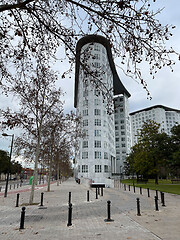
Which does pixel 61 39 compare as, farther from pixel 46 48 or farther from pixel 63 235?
pixel 63 235

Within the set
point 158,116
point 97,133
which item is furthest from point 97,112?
point 158,116

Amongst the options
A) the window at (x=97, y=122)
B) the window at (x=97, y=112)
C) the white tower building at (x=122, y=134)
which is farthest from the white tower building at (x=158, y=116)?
the window at (x=97, y=122)

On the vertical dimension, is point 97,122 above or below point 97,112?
below

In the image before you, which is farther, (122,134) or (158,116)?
(158,116)

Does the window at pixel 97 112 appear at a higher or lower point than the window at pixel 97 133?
higher

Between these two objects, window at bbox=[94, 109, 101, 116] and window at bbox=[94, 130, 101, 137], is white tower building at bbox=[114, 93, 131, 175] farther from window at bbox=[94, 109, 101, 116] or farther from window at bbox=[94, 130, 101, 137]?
window at bbox=[94, 130, 101, 137]

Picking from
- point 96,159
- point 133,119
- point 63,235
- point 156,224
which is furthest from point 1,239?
point 133,119

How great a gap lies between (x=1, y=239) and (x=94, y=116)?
5474 centimetres

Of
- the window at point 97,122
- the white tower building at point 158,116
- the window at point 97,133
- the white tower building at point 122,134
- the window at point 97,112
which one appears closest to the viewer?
the window at point 97,133

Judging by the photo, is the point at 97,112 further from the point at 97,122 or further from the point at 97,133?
the point at 97,133

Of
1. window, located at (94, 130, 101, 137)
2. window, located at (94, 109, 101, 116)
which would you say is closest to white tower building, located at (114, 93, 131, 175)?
window, located at (94, 109, 101, 116)

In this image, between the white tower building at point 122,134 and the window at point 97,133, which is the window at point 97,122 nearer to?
the window at point 97,133

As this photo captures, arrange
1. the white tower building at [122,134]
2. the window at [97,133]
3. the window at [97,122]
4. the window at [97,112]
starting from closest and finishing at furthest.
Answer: the window at [97,133] → the window at [97,122] → the window at [97,112] → the white tower building at [122,134]

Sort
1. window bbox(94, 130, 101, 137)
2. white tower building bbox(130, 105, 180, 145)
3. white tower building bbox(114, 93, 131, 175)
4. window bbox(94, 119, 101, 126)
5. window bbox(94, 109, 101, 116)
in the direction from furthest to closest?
1. white tower building bbox(130, 105, 180, 145)
2. white tower building bbox(114, 93, 131, 175)
3. window bbox(94, 109, 101, 116)
4. window bbox(94, 119, 101, 126)
5. window bbox(94, 130, 101, 137)
